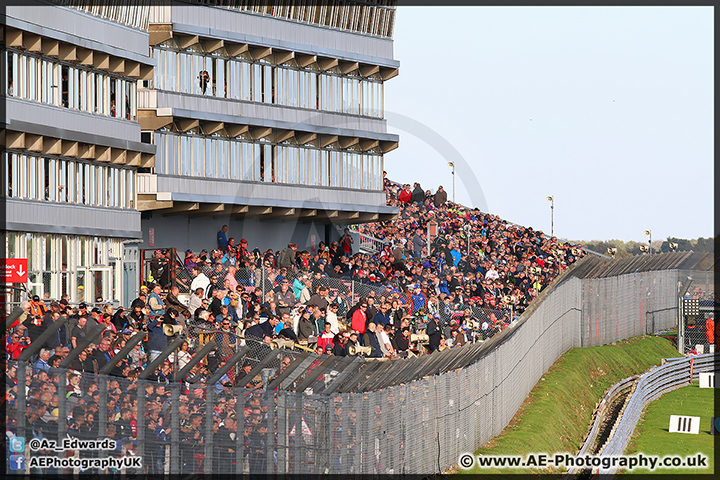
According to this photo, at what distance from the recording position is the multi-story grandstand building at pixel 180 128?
33000mm

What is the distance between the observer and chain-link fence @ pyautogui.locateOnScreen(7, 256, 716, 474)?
14.8 m

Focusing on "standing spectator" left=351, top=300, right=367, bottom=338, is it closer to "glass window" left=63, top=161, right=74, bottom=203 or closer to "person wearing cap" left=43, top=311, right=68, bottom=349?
"glass window" left=63, top=161, right=74, bottom=203

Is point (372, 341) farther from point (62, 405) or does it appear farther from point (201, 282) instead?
point (62, 405)

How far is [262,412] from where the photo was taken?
16.2 metres

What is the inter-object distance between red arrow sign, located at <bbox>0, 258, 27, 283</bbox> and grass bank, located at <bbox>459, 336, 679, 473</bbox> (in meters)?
11.1

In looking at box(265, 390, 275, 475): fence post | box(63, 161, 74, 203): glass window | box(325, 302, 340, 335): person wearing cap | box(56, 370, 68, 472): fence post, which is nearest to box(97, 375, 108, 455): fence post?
box(56, 370, 68, 472): fence post

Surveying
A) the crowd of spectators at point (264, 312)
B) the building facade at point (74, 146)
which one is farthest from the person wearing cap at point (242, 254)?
the building facade at point (74, 146)

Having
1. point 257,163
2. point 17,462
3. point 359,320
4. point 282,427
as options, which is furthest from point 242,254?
point 17,462

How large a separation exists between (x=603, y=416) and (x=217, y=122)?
16.2 m

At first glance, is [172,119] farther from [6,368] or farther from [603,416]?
[6,368]

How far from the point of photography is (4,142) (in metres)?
31.6

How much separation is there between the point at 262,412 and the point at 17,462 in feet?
10.8

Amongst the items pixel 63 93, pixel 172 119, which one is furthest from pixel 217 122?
pixel 63 93

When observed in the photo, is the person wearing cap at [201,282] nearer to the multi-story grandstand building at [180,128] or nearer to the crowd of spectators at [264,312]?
the crowd of spectators at [264,312]
